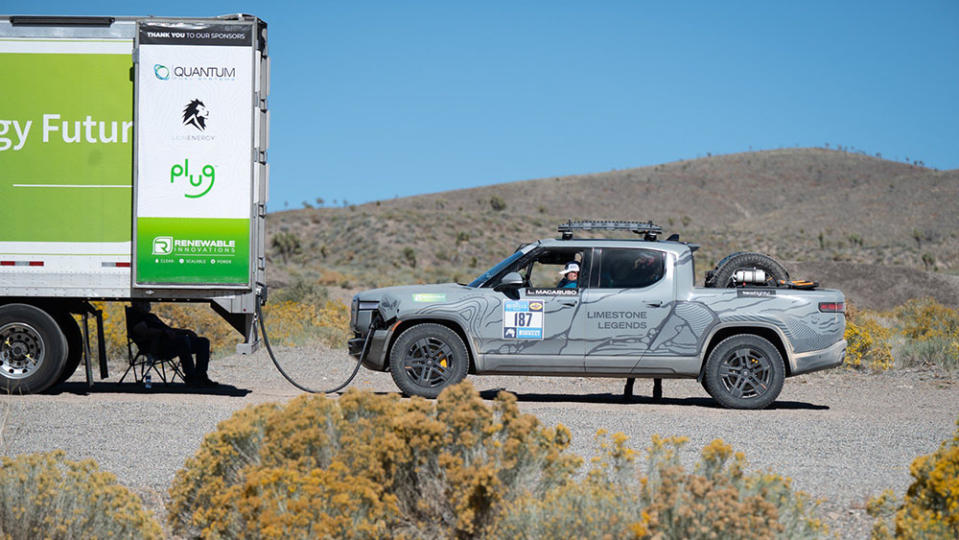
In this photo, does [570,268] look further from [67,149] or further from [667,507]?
[667,507]

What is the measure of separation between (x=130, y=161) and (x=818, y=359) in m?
8.28

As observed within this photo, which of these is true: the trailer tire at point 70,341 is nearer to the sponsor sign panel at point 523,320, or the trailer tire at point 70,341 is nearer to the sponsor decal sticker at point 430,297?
the sponsor decal sticker at point 430,297

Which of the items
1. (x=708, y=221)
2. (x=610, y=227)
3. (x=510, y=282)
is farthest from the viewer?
(x=708, y=221)

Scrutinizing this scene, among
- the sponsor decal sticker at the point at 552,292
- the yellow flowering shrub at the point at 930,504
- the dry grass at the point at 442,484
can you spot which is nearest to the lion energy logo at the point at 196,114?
the sponsor decal sticker at the point at 552,292

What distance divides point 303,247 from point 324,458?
50.4 meters

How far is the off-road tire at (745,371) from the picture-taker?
36.1 feet

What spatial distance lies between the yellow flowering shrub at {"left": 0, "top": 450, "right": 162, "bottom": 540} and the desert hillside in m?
23.6

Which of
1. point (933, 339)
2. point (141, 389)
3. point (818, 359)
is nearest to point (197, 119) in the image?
point (141, 389)

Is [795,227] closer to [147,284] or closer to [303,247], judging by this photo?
[303,247]

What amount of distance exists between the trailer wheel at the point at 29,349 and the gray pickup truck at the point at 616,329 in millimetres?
3706

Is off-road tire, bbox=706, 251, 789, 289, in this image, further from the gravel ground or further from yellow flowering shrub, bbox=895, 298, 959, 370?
yellow flowering shrub, bbox=895, 298, 959, 370

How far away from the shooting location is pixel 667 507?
4.28m

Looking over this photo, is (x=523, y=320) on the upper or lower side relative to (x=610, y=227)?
lower

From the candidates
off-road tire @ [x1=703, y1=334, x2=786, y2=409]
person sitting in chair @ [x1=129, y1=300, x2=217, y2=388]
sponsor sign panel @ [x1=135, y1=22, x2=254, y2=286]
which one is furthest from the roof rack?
person sitting in chair @ [x1=129, y1=300, x2=217, y2=388]
